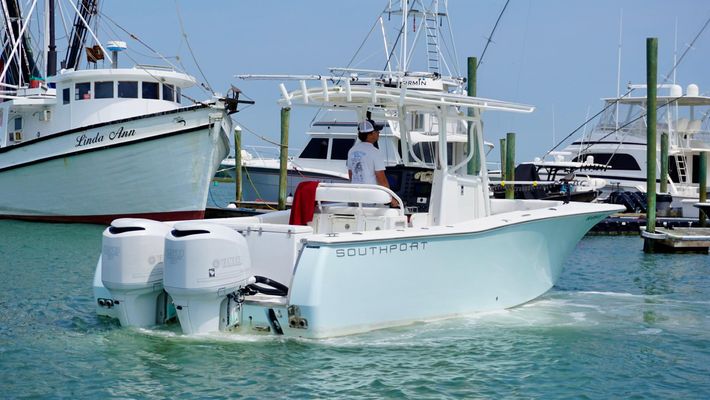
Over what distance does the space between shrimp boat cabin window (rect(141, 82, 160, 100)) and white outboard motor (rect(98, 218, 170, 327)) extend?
1714 centimetres

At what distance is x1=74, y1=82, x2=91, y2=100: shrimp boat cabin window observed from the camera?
25.9m

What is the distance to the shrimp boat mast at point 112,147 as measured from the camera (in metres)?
24.7

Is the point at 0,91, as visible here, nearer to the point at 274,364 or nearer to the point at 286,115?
the point at 286,115

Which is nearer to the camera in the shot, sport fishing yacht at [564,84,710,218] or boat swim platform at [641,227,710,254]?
boat swim platform at [641,227,710,254]

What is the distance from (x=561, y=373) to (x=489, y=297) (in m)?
2.27

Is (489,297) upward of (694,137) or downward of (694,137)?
downward

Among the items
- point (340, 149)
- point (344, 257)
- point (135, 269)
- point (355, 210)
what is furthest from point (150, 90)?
point (344, 257)

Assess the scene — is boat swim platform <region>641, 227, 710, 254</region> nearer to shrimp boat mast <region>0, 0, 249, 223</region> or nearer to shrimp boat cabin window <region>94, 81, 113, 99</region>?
shrimp boat mast <region>0, 0, 249, 223</region>

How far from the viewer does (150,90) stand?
26.1 meters

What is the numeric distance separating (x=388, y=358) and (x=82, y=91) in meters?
19.5

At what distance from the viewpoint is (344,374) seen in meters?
8.30

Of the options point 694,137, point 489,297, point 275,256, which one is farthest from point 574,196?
point 275,256

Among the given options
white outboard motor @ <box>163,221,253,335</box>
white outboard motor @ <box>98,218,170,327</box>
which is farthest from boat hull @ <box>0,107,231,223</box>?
white outboard motor @ <box>163,221,253,335</box>

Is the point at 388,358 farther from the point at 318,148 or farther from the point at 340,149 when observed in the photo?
the point at 318,148
